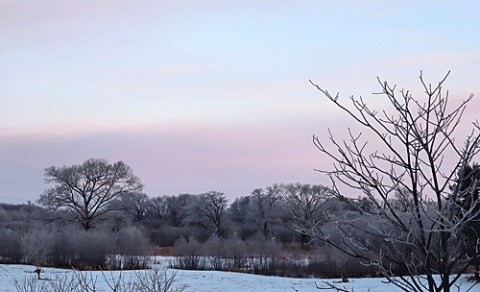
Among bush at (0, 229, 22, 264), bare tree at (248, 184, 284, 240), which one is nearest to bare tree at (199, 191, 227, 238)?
bare tree at (248, 184, 284, 240)

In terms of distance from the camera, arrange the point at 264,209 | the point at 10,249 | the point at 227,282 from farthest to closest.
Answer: the point at 264,209 → the point at 10,249 → the point at 227,282

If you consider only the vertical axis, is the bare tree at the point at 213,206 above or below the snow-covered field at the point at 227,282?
above

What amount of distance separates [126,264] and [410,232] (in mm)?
34652

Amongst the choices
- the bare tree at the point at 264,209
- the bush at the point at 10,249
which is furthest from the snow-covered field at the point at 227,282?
the bare tree at the point at 264,209

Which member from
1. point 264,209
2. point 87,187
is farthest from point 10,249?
point 264,209

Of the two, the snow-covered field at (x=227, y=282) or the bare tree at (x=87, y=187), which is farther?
the bare tree at (x=87, y=187)

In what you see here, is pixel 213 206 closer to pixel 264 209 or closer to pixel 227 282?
pixel 264 209

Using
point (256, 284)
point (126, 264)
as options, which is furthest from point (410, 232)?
point (126, 264)

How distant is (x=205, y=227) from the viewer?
210 feet

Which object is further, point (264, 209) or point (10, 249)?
point (264, 209)

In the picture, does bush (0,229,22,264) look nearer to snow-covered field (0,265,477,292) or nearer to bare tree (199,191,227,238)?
snow-covered field (0,265,477,292)

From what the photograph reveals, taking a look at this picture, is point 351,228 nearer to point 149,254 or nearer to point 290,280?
point 290,280

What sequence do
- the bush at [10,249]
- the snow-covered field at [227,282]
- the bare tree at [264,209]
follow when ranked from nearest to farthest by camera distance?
the snow-covered field at [227,282] → the bush at [10,249] → the bare tree at [264,209]

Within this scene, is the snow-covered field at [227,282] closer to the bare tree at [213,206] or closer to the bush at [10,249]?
the bush at [10,249]
